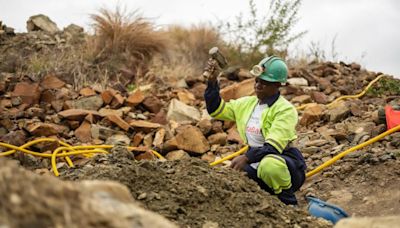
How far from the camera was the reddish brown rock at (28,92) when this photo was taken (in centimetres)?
679

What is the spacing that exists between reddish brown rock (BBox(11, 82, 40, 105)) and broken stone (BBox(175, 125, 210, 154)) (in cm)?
194

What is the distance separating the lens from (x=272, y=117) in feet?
14.2

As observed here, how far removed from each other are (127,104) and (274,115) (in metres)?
2.99

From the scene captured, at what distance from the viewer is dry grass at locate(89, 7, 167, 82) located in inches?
367

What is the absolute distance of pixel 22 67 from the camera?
330 inches

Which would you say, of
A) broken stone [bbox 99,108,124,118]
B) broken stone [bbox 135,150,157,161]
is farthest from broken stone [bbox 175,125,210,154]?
broken stone [bbox 99,108,124,118]

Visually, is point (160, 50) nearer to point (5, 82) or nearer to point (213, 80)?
point (5, 82)

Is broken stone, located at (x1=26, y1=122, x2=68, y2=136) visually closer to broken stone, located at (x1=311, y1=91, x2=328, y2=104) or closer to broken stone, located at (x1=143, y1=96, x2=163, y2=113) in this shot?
broken stone, located at (x1=143, y1=96, x2=163, y2=113)

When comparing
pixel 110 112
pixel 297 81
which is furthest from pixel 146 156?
pixel 297 81

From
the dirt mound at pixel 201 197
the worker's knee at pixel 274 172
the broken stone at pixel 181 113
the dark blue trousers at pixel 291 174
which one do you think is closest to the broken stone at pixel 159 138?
the broken stone at pixel 181 113

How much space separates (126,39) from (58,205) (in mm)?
8136

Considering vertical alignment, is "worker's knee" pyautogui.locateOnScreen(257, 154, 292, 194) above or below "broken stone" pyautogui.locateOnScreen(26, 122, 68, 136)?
above

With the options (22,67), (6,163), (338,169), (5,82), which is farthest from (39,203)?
(22,67)

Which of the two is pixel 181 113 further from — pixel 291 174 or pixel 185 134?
pixel 291 174
